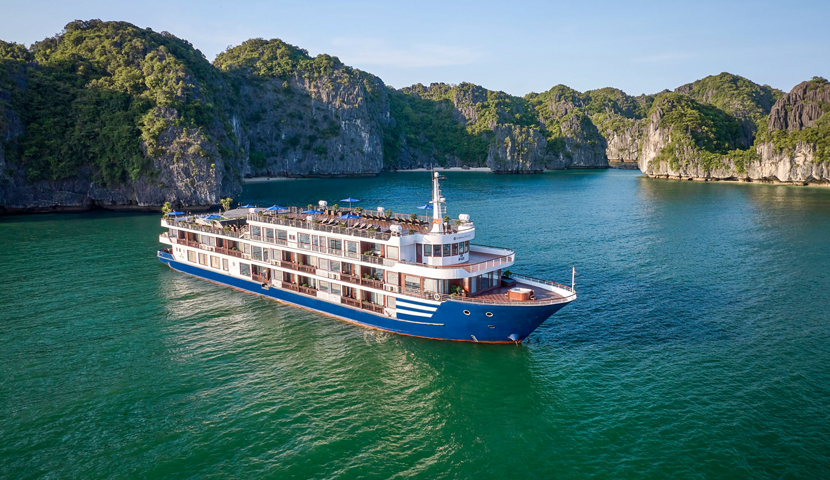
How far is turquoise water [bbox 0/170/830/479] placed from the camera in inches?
840

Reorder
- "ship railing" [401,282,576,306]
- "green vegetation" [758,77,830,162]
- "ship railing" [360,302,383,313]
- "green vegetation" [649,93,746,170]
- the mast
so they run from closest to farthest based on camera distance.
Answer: "ship railing" [401,282,576,306] → the mast → "ship railing" [360,302,383,313] → "green vegetation" [758,77,830,162] → "green vegetation" [649,93,746,170]

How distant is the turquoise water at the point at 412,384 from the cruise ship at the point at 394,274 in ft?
5.01

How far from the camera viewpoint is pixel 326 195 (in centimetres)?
12700

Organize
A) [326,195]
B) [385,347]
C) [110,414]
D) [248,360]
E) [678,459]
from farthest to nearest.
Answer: [326,195] < [385,347] < [248,360] < [110,414] < [678,459]

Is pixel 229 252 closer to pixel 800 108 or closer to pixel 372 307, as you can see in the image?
pixel 372 307

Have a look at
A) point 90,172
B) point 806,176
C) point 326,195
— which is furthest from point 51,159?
point 806,176

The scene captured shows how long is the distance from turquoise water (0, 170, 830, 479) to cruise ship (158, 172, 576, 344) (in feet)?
5.01

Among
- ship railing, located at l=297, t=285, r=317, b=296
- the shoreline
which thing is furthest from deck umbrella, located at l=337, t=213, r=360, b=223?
the shoreline

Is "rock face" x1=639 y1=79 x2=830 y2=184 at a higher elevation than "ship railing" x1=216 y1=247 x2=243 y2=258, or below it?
higher

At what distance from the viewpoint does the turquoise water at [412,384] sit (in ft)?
70.0

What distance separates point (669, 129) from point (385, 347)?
19072 centimetres

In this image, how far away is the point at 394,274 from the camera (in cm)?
3403

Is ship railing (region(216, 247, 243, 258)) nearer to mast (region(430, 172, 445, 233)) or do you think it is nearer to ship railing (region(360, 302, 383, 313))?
ship railing (region(360, 302, 383, 313))

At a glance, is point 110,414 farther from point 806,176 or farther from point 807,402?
point 806,176
